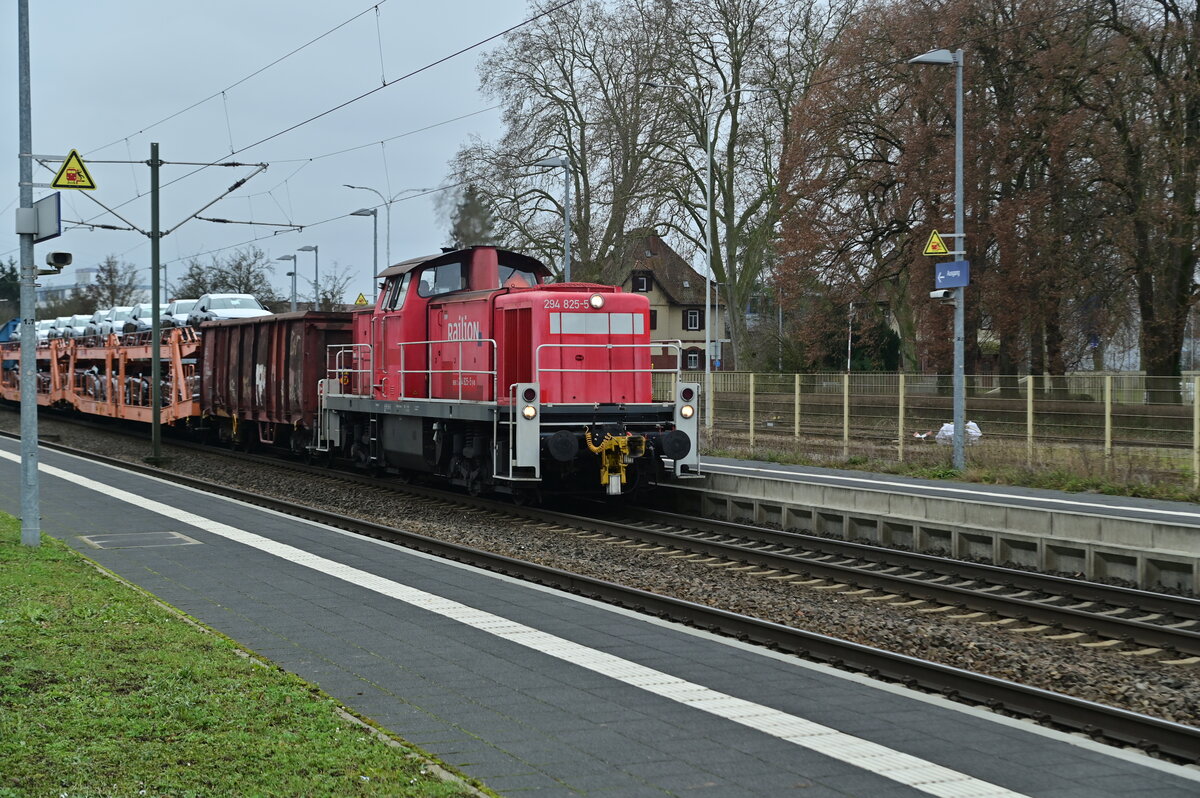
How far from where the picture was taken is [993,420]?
907 inches

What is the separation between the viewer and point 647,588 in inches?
445

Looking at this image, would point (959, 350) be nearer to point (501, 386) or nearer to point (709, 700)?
point (501, 386)

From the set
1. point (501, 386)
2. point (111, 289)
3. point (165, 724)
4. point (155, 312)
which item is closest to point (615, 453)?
point (501, 386)

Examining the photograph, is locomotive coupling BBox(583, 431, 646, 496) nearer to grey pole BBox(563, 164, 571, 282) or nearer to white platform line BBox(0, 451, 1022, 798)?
white platform line BBox(0, 451, 1022, 798)

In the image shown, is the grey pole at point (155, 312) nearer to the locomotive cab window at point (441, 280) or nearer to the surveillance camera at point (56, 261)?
the locomotive cab window at point (441, 280)

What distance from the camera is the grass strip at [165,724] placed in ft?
17.2

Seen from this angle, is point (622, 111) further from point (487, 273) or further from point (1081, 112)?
point (487, 273)

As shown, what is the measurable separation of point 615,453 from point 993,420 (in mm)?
10559

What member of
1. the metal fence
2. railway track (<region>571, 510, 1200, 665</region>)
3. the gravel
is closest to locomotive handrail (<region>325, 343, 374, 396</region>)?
the gravel

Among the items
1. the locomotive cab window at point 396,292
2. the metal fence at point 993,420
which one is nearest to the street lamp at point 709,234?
the metal fence at point 993,420

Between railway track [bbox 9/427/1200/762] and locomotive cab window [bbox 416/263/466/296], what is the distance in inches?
129

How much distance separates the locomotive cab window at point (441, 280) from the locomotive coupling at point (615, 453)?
3.78 metres

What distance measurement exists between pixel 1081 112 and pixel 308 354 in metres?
19.7

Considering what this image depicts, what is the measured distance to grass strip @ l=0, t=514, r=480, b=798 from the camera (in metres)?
5.24
